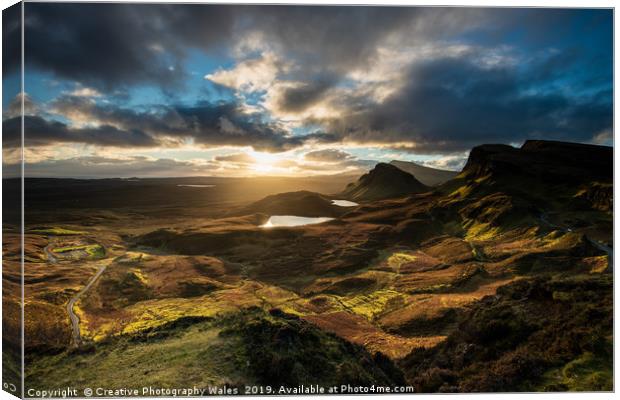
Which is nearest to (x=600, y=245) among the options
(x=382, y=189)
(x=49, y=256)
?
(x=382, y=189)

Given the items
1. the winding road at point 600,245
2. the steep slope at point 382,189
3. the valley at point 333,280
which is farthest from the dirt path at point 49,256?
the steep slope at point 382,189

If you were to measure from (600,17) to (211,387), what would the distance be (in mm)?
31506

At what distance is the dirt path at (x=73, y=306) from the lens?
1066 inches

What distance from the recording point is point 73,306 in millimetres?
35188

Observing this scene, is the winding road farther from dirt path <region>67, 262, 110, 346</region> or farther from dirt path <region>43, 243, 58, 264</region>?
dirt path <region>43, 243, 58, 264</region>

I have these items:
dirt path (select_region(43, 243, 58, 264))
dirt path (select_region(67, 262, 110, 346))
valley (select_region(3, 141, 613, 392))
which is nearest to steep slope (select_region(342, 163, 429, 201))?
valley (select_region(3, 141, 613, 392))

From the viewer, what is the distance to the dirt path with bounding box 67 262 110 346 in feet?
88.8

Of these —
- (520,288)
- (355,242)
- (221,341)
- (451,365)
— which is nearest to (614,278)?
(520,288)

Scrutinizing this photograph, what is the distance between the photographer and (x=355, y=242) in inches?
2473

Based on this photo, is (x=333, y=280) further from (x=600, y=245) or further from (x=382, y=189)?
(x=382, y=189)

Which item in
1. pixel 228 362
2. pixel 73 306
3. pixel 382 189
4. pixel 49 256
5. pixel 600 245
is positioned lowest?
pixel 73 306

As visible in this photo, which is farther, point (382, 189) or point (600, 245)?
point (382, 189)

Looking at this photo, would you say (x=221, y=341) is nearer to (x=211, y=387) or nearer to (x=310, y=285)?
(x=211, y=387)

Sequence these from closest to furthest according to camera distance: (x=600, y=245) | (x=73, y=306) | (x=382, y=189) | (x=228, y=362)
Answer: (x=228, y=362) < (x=73, y=306) < (x=600, y=245) < (x=382, y=189)
